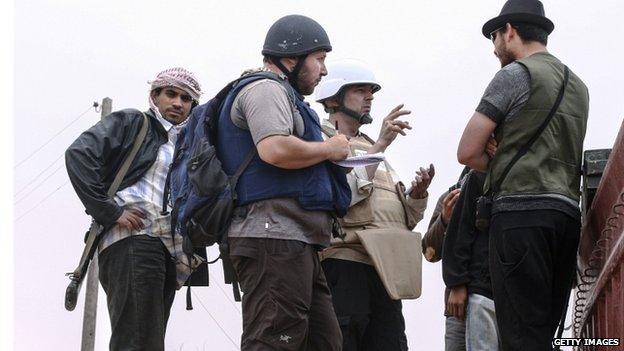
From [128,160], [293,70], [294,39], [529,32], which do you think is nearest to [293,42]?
[294,39]

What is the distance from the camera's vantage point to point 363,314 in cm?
679

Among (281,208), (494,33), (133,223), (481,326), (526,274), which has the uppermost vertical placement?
(494,33)

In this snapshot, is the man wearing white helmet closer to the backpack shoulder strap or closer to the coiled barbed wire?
the coiled barbed wire

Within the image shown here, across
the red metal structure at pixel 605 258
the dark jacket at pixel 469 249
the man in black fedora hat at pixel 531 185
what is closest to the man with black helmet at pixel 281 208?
the man in black fedora hat at pixel 531 185

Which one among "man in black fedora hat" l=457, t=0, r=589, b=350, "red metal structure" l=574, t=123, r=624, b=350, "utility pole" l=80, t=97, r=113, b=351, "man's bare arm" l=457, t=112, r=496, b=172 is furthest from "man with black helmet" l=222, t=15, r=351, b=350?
"utility pole" l=80, t=97, r=113, b=351

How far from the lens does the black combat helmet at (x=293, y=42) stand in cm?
598

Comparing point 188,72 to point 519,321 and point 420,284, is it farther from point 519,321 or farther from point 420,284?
point 519,321

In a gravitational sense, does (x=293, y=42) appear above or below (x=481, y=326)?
above

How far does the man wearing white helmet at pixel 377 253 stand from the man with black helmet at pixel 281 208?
102 cm

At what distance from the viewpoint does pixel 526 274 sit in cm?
552

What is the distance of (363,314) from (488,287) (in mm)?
782

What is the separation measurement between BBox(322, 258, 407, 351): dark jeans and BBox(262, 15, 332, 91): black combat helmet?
1.31 meters

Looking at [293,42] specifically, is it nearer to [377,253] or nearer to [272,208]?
[272,208]

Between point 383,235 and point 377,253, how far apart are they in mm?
152
